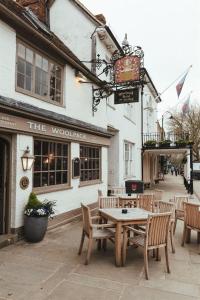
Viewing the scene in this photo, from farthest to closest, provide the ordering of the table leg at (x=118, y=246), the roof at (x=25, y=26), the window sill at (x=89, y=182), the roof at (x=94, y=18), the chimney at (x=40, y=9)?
the roof at (x=94, y=18), the window sill at (x=89, y=182), the chimney at (x=40, y=9), the roof at (x=25, y=26), the table leg at (x=118, y=246)

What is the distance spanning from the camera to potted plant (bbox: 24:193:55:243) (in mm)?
6699

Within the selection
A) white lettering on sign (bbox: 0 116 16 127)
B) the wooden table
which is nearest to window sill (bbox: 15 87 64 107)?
white lettering on sign (bbox: 0 116 16 127)

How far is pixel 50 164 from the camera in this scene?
330 inches

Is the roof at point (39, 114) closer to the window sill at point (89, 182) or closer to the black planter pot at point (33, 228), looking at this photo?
the window sill at point (89, 182)

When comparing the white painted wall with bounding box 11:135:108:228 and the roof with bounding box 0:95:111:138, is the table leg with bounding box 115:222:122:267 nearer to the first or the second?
the white painted wall with bounding box 11:135:108:228

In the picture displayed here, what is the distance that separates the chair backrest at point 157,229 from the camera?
5.12 metres

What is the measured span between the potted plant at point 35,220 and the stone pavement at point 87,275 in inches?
7.9

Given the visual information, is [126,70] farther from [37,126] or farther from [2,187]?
[2,187]

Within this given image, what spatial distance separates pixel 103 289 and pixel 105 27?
10144mm

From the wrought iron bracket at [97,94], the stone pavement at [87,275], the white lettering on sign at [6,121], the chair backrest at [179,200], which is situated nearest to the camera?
the stone pavement at [87,275]

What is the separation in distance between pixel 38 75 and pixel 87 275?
17.6 feet

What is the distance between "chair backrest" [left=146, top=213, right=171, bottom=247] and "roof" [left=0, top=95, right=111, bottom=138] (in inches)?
145

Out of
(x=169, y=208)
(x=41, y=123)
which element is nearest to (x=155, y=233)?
(x=169, y=208)

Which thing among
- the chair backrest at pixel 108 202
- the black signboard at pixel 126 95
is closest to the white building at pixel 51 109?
the black signboard at pixel 126 95
